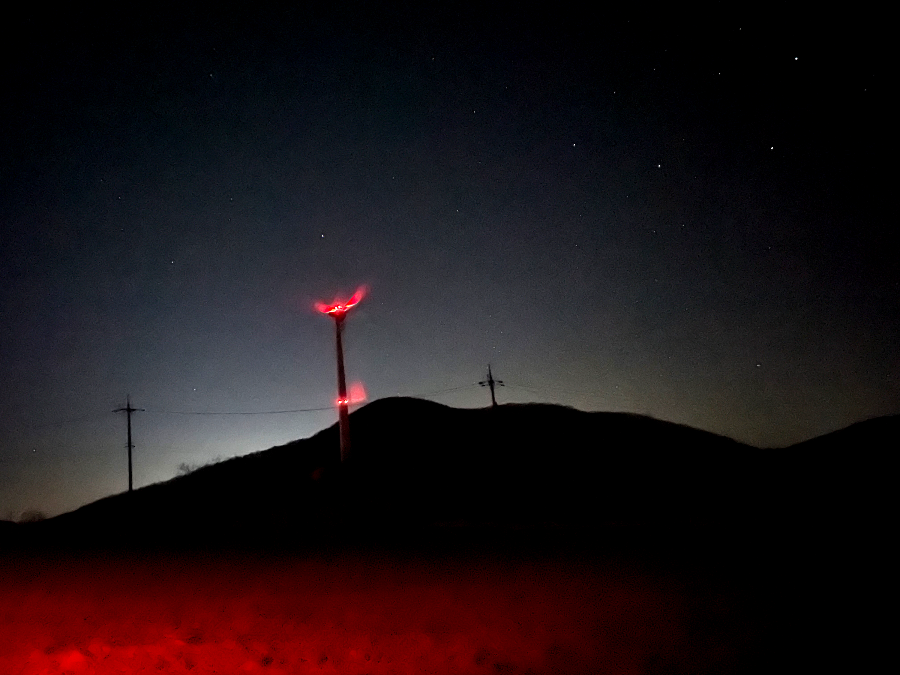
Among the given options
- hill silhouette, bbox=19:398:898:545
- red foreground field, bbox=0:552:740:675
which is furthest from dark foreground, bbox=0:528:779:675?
hill silhouette, bbox=19:398:898:545

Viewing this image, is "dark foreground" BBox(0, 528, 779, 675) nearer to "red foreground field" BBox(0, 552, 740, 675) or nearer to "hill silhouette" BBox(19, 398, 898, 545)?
"red foreground field" BBox(0, 552, 740, 675)

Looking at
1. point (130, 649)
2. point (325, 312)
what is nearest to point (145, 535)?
point (325, 312)

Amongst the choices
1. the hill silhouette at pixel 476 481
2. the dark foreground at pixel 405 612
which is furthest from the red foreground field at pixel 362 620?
the hill silhouette at pixel 476 481

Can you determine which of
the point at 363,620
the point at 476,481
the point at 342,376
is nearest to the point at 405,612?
the point at 363,620

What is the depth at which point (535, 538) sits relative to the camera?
14875 millimetres

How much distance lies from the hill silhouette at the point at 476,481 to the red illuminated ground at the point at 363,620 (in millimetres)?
5037

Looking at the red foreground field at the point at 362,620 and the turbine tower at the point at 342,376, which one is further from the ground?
the turbine tower at the point at 342,376

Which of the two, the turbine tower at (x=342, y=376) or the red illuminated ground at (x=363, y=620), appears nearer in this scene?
the red illuminated ground at (x=363, y=620)

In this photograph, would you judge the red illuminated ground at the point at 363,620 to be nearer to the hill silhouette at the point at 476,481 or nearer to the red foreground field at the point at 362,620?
the red foreground field at the point at 362,620

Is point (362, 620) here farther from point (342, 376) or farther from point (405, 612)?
point (342, 376)

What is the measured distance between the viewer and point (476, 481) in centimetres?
3331

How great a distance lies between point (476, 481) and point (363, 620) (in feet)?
80.3

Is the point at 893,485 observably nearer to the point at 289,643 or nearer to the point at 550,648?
the point at 550,648

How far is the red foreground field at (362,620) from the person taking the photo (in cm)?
796
